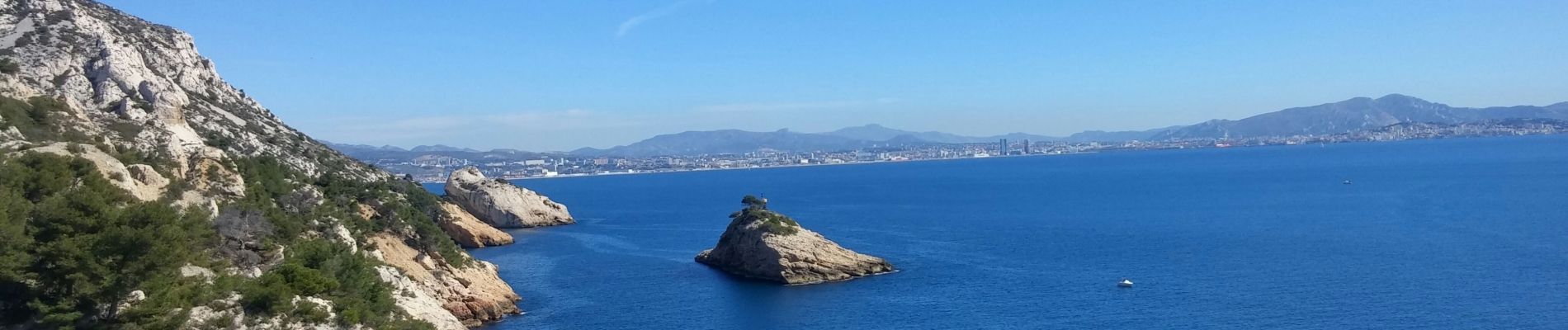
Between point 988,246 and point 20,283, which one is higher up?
point 20,283

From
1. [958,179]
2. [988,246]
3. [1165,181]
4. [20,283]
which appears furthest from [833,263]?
[958,179]

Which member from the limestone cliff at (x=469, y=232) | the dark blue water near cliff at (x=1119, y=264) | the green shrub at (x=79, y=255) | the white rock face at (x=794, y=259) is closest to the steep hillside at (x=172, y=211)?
the green shrub at (x=79, y=255)

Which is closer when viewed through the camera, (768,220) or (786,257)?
(786,257)

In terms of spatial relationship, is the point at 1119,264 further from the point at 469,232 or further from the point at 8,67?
the point at 8,67

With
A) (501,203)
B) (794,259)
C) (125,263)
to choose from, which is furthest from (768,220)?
(501,203)

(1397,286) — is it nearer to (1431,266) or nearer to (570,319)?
(1431,266)

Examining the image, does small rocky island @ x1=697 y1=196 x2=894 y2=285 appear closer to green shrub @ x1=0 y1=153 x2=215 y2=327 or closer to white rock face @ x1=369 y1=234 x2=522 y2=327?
white rock face @ x1=369 y1=234 x2=522 y2=327
